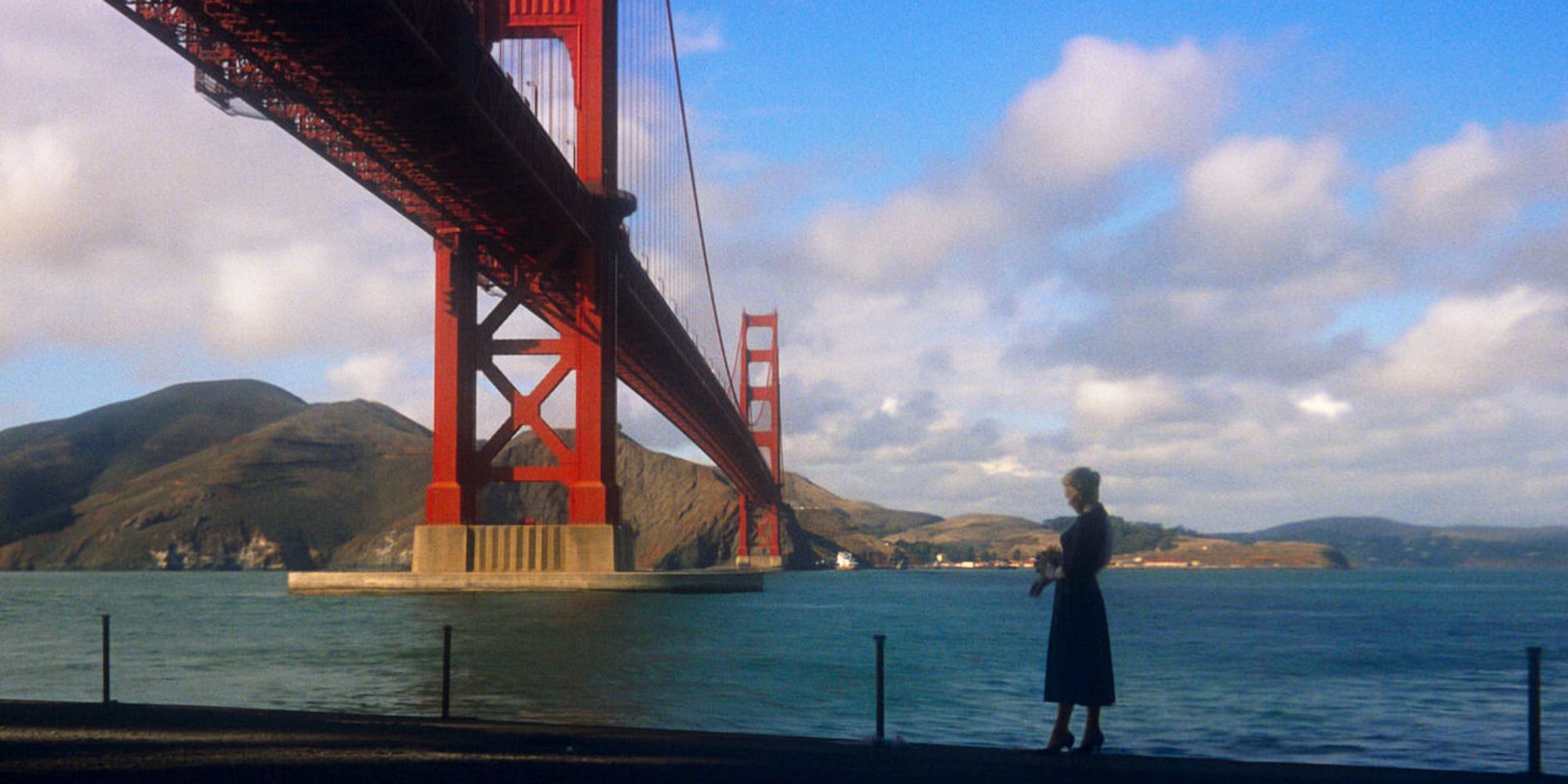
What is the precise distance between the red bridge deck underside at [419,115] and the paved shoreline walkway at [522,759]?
1636cm

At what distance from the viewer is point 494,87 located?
2825cm

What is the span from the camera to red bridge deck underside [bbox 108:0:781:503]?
73.5 feet

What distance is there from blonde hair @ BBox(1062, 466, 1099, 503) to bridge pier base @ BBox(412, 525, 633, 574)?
3100 centimetres

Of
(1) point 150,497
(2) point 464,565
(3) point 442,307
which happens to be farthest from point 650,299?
(1) point 150,497

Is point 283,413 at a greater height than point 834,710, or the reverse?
point 283,413

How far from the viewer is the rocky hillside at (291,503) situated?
408 ft

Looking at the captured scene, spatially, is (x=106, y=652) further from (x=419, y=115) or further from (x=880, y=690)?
(x=419, y=115)

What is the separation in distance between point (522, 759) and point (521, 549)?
31527 millimetres

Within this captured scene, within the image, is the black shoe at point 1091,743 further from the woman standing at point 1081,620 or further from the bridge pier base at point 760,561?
the bridge pier base at point 760,561

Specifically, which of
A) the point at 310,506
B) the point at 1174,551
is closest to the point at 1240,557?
the point at 1174,551

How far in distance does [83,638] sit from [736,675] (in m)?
16.4

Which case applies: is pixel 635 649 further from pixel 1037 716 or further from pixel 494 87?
pixel 494 87

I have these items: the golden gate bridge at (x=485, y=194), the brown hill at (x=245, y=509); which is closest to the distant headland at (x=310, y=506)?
the brown hill at (x=245, y=509)

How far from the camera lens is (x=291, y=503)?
13125cm
